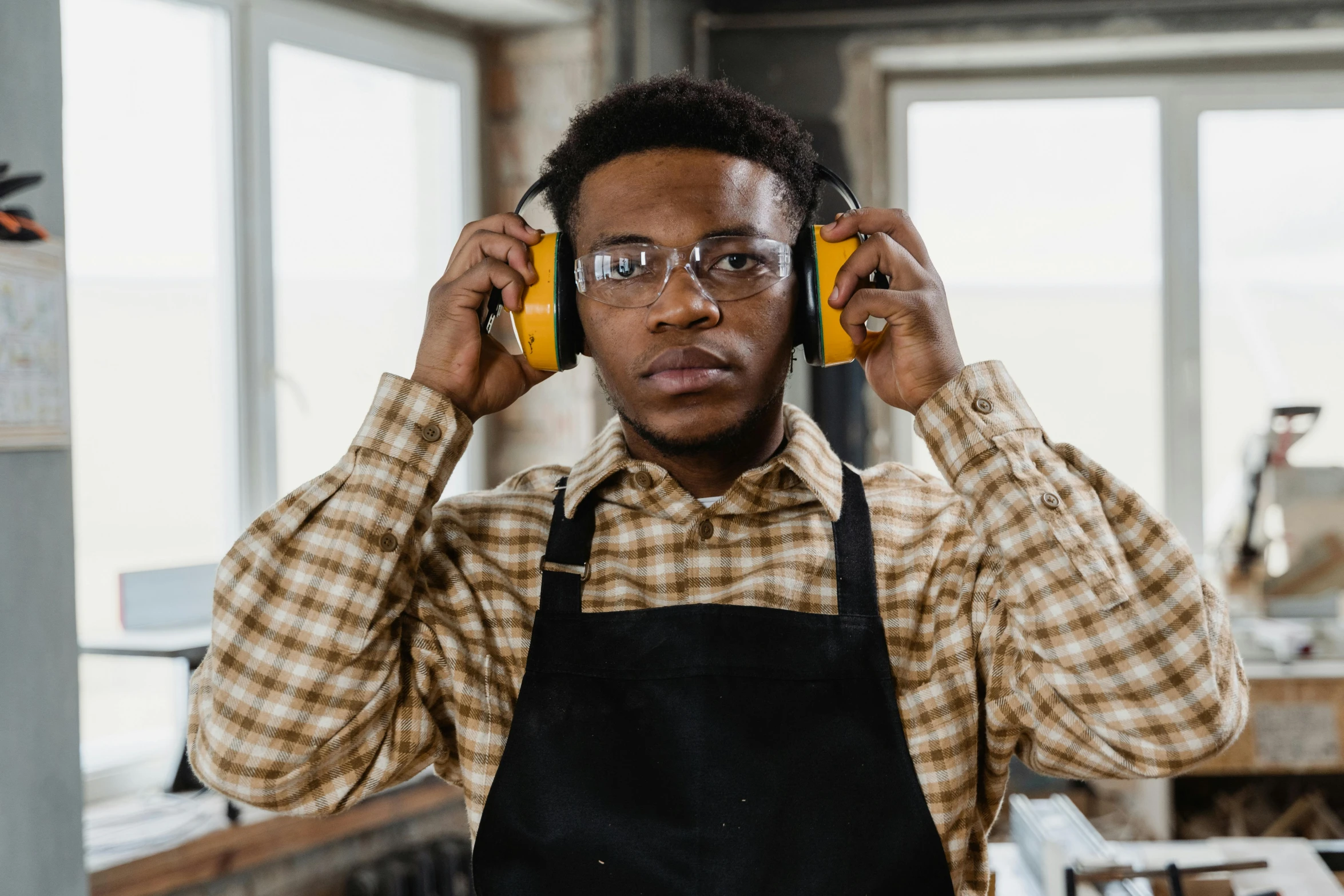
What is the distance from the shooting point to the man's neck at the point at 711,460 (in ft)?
4.75

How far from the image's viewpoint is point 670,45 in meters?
3.47

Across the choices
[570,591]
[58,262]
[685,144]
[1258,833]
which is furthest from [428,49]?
[1258,833]

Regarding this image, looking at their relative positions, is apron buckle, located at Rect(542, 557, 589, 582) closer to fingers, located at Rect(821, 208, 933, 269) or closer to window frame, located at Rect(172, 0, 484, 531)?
fingers, located at Rect(821, 208, 933, 269)

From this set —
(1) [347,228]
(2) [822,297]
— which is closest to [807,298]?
(2) [822,297]

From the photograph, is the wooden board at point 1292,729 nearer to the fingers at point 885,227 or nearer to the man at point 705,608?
the man at point 705,608

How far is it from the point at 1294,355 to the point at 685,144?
2.99 m

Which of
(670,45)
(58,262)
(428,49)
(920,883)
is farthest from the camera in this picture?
(670,45)

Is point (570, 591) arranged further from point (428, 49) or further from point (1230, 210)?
point (1230, 210)

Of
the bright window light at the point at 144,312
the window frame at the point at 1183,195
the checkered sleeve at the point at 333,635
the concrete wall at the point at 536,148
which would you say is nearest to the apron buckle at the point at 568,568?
the checkered sleeve at the point at 333,635

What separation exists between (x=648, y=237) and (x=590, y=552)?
14.5 inches

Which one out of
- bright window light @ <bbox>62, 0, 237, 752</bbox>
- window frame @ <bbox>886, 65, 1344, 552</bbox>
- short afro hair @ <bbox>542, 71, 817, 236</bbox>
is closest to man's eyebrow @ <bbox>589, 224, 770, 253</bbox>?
short afro hair @ <bbox>542, 71, 817, 236</bbox>

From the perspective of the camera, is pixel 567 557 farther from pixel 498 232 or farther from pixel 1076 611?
pixel 1076 611

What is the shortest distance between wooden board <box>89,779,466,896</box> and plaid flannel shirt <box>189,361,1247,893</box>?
1112 millimetres

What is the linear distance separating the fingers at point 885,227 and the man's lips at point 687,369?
0.62 ft
